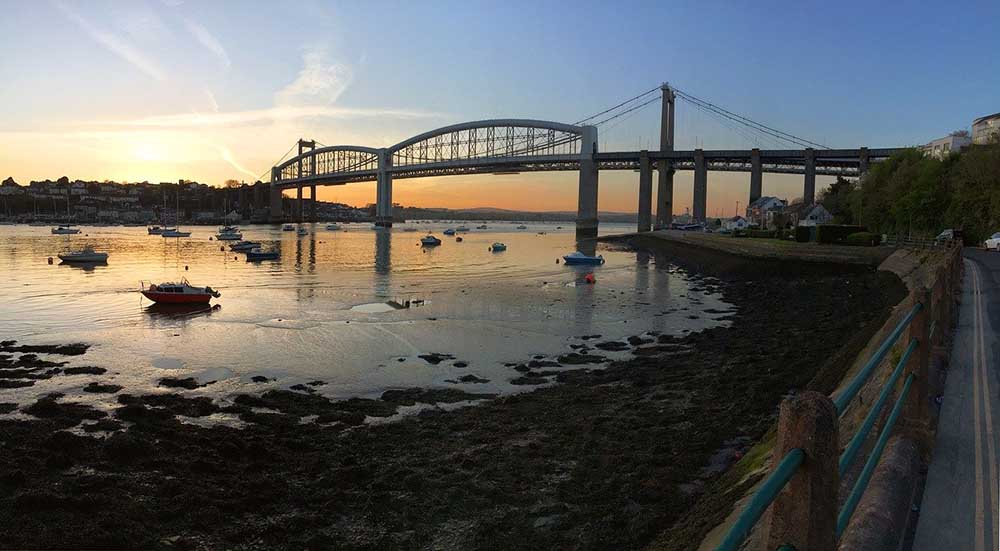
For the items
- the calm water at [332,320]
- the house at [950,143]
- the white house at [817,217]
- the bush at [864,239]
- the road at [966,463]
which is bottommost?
the calm water at [332,320]

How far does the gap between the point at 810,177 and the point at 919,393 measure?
11111 centimetres

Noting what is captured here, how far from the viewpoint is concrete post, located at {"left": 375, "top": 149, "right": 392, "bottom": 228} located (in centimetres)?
16462

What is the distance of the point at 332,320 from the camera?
25.6 m

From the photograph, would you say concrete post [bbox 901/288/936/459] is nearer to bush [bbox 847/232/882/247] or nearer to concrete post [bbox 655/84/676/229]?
bush [bbox 847/232/882/247]

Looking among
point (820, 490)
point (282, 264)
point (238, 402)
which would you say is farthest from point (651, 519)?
point (282, 264)

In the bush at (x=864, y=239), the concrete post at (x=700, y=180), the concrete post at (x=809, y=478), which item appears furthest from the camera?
the concrete post at (x=700, y=180)

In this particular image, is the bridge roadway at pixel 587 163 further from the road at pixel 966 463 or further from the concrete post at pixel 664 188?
the road at pixel 966 463

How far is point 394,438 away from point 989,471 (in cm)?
854

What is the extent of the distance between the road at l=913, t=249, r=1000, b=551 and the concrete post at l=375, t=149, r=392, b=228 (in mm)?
161496

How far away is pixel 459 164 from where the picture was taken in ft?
459

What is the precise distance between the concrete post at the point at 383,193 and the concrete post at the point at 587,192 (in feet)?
183

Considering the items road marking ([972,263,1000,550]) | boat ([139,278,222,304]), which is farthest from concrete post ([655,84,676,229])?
road marking ([972,263,1000,550])

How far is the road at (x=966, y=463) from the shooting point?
3.71 metres

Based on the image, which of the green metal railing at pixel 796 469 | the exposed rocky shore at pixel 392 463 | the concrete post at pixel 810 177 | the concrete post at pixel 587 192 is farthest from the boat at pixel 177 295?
the concrete post at pixel 587 192
